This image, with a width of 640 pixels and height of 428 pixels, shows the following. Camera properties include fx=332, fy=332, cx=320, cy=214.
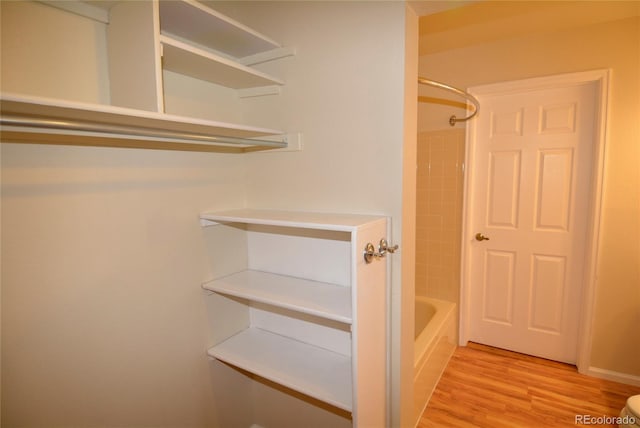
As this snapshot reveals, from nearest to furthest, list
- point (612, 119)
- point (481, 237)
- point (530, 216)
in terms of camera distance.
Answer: point (612, 119) → point (530, 216) → point (481, 237)

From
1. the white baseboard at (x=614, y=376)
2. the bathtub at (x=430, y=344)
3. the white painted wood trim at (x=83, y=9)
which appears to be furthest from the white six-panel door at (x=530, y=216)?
the white painted wood trim at (x=83, y=9)

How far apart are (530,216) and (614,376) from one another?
47.4 inches

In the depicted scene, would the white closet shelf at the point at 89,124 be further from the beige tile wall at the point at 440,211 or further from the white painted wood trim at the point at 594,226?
the white painted wood trim at the point at 594,226

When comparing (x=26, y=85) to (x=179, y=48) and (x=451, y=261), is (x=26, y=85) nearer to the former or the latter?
(x=179, y=48)

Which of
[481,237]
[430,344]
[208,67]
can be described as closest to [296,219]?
[208,67]

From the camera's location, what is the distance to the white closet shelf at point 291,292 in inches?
51.9

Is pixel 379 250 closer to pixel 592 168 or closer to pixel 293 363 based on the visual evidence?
pixel 293 363

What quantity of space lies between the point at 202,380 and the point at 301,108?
55.8 inches

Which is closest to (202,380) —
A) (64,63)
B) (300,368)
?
(300,368)

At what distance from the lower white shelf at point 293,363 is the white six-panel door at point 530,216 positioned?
5.62 feet

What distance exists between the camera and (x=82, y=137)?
3.75 ft

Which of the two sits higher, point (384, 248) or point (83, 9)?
point (83, 9)

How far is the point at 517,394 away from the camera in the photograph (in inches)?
86.7

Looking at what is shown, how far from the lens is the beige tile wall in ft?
8.89
